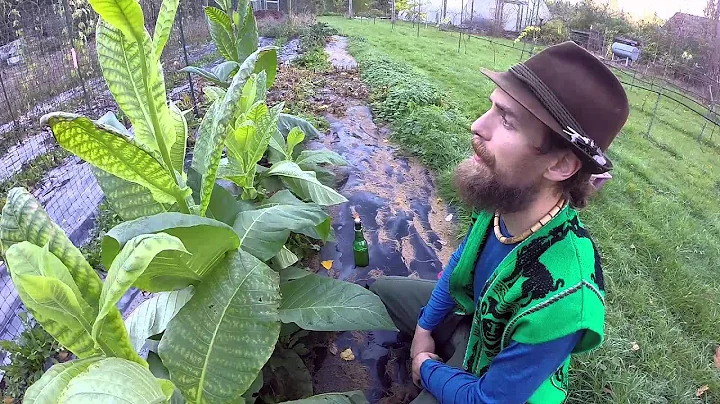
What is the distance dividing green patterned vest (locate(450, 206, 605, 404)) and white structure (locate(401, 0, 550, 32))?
19369 millimetres

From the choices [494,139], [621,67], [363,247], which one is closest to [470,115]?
[363,247]

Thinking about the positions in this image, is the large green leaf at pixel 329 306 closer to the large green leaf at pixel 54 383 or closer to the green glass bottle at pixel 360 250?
the large green leaf at pixel 54 383

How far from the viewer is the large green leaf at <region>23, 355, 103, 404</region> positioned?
59cm

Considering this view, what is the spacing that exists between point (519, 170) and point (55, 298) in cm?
126

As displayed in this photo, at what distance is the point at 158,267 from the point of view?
3.15ft

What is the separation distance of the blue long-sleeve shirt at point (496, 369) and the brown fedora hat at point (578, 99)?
0.44m

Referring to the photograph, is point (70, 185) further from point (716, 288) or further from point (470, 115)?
point (716, 288)

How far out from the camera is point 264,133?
1714 mm

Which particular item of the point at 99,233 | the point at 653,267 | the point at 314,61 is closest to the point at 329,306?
the point at 99,233

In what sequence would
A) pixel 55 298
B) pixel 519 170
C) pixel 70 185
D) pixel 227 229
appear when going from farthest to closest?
pixel 70 185, pixel 519 170, pixel 227 229, pixel 55 298

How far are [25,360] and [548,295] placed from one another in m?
2.17

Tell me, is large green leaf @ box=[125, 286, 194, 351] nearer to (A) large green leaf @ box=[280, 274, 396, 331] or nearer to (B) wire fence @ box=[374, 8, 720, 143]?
(A) large green leaf @ box=[280, 274, 396, 331]

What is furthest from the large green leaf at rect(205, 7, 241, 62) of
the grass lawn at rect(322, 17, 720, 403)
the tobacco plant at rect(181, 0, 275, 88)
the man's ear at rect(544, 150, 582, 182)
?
the grass lawn at rect(322, 17, 720, 403)

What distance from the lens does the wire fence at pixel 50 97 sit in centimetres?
374
